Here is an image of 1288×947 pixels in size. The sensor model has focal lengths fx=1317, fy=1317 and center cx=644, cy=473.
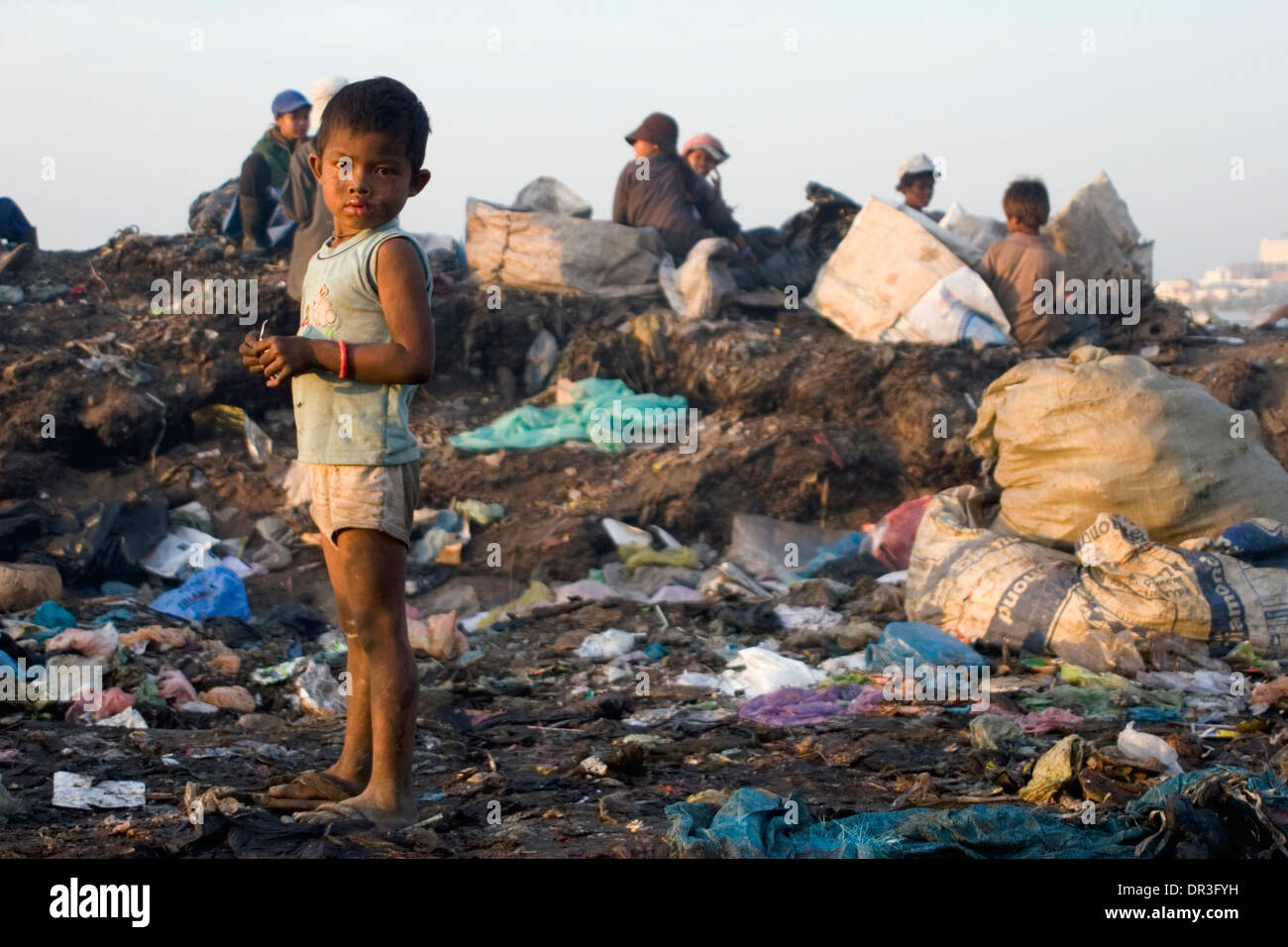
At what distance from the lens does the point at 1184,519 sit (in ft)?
17.0

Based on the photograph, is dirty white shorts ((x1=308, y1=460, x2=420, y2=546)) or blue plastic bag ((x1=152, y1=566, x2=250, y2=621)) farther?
blue plastic bag ((x1=152, y1=566, x2=250, y2=621))

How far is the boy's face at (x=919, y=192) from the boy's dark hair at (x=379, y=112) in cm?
691

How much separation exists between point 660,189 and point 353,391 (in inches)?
243

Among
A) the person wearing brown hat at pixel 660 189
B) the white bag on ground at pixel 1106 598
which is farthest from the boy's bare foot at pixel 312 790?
the person wearing brown hat at pixel 660 189

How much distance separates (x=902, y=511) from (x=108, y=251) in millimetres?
5509

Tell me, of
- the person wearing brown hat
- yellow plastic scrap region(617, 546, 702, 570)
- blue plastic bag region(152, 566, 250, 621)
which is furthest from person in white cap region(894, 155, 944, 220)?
blue plastic bag region(152, 566, 250, 621)

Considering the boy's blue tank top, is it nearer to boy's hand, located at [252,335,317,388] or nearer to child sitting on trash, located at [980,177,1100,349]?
boy's hand, located at [252,335,317,388]

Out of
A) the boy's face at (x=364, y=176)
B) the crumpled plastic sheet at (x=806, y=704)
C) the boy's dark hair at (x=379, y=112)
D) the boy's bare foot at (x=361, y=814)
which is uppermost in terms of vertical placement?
the boy's dark hair at (x=379, y=112)

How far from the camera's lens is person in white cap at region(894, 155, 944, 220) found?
9.01 meters

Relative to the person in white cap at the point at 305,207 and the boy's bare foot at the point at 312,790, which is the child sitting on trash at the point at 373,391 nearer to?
the boy's bare foot at the point at 312,790

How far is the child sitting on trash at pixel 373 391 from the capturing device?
2.59 meters

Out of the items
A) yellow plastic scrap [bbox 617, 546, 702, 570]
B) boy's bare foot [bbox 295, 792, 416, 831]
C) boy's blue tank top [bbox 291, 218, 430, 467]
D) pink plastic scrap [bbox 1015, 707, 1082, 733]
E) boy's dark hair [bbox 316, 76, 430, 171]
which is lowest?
pink plastic scrap [bbox 1015, 707, 1082, 733]

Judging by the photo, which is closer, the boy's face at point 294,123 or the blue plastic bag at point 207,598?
the blue plastic bag at point 207,598
